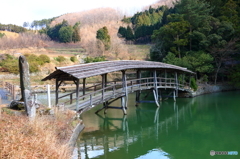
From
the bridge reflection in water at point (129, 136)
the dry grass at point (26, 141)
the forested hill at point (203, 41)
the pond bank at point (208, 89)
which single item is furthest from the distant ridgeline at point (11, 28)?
the dry grass at point (26, 141)

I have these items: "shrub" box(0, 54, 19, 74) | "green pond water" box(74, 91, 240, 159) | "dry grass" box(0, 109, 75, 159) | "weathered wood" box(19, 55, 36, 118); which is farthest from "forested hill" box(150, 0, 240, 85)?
"dry grass" box(0, 109, 75, 159)

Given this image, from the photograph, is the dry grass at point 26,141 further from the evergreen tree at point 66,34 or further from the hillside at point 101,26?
the evergreen tree at point 66,34

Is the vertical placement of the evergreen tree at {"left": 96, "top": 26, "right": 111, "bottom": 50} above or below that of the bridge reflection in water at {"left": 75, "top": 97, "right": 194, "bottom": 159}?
above

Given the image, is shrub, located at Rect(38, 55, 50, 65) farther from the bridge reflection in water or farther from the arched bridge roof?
the arched bridge roof

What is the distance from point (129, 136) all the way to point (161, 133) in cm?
166

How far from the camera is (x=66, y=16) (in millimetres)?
128500

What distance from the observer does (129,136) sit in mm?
10727

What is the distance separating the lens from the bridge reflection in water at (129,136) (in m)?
8.47

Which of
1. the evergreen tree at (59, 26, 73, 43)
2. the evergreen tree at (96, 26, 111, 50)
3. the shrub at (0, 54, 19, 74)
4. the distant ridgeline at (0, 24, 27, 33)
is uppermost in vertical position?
the distant ridgeline at (0, 24, 27, 33)

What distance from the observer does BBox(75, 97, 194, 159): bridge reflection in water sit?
8469 mm

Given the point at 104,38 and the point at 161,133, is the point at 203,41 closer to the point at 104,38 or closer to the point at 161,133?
the point at 161,133

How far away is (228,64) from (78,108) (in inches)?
864

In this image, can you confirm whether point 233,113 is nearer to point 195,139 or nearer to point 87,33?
point 195,139

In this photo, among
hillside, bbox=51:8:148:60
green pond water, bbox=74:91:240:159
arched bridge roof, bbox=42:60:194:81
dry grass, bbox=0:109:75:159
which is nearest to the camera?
dry grass, bbox=0:109:75:159
